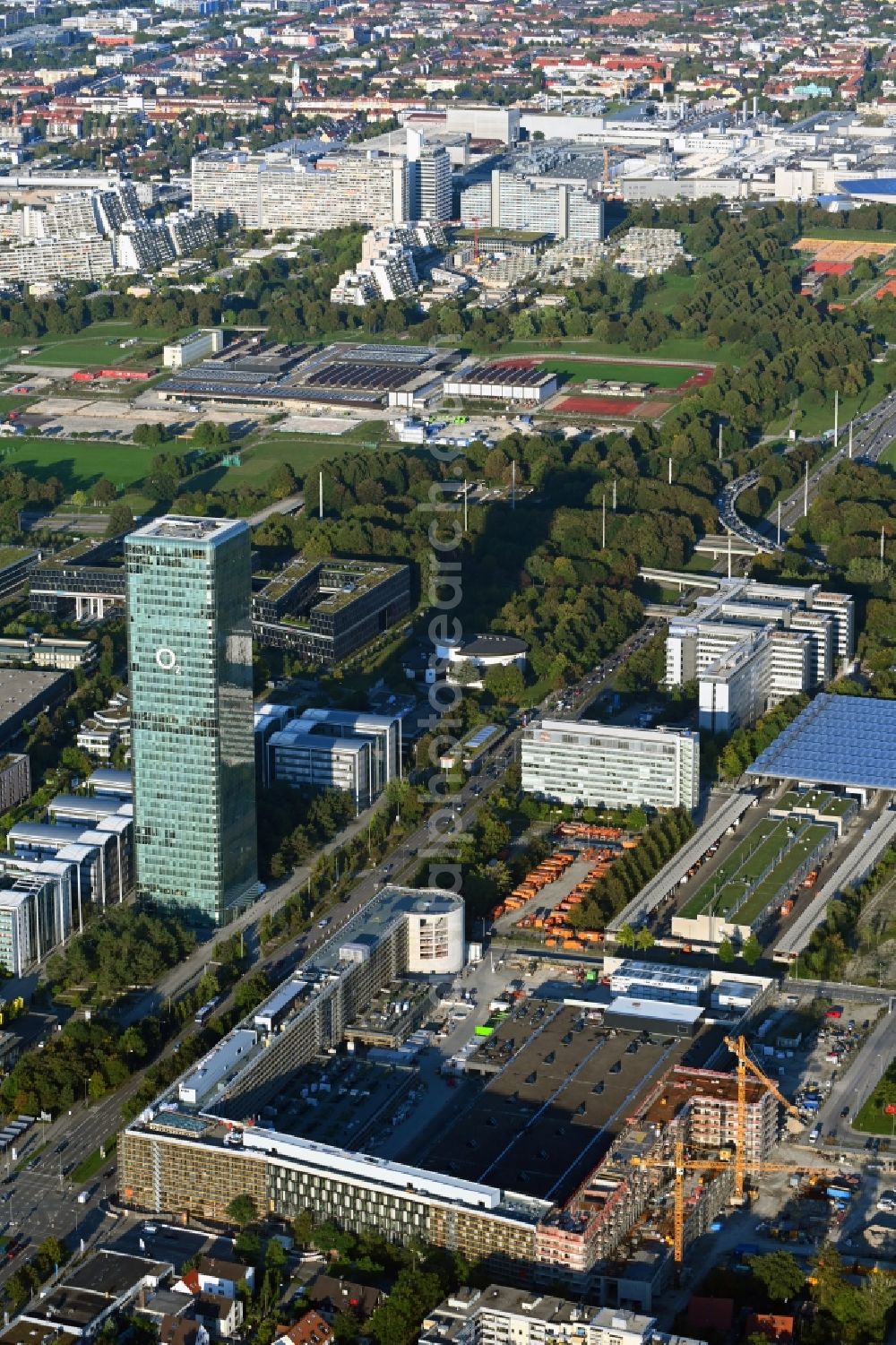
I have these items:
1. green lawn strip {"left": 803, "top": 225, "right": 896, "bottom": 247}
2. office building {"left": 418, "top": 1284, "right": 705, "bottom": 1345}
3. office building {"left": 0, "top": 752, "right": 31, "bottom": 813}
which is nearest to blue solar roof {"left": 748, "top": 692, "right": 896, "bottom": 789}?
office building {"left": 0, "top": 752, "right": 31, "bottom": 813}

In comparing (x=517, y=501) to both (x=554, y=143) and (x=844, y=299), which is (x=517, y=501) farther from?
(x=554, y=143)

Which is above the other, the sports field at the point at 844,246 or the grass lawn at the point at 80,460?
the sports field at the point at 844,246

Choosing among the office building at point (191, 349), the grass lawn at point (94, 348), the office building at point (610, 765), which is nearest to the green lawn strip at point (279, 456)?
the office building at point (191, 349)

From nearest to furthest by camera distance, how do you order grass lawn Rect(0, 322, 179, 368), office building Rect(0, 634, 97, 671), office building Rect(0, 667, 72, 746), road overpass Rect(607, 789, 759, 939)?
1. road overpass Rect(607, 789, 759, 939)
2. office building Rect(0, 667, 72, 746)
3. office building Rect(0, 634, 97, 671)
4. grass lawn Rect(0, 322, 179, 368)

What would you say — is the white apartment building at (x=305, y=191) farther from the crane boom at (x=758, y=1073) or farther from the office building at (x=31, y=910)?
the crane boom at (x=758, y=1073)

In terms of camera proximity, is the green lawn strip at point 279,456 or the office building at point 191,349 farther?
the office building at point 191,349

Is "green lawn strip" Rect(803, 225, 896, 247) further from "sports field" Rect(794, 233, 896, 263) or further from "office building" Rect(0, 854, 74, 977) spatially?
"office building" Rect(0, 854, 74, 977)

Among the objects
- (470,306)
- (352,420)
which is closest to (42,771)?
(352,420)
